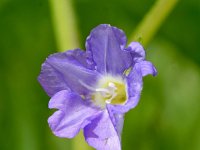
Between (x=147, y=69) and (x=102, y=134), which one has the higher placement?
(x=147, y=69)

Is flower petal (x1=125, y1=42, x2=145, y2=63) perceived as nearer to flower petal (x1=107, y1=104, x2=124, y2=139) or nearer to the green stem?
flower petal (x1=107, y1=104, x2=124, y2=139)

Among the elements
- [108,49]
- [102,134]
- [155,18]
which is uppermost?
[155,18]

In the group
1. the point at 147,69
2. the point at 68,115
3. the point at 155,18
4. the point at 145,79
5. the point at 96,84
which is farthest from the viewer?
the point at 145,79

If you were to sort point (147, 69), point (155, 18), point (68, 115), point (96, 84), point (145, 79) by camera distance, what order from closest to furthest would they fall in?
point (147, 69) < point (68, 115) < point (96, 84) < point (155, 18) < point (145, 79)

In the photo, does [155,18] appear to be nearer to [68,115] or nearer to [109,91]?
[109,91]

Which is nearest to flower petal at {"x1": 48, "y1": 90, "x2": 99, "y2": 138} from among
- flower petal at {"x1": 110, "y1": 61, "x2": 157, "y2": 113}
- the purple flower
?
the purple flower

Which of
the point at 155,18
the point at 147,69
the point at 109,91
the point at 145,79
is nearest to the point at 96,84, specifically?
the point at 109,91
